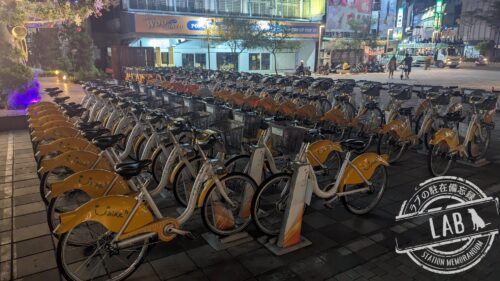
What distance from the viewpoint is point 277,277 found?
3.18 meters

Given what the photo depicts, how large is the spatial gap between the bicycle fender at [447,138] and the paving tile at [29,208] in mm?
5438

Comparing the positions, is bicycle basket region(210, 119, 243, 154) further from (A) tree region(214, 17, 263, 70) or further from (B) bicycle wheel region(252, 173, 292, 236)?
(A) tree region(214, 17, 263, 70)

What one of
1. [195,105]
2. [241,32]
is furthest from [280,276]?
[241,32]

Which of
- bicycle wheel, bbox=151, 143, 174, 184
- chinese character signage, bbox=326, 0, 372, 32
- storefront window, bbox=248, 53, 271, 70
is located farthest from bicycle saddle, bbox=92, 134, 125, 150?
chinese character signage, bbox=326, 0, 372, 32

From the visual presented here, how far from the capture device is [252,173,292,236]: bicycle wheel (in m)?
3.56

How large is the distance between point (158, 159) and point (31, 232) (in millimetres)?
1686

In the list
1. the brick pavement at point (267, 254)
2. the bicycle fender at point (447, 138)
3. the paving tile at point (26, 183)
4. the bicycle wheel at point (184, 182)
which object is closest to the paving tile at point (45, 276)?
the brick pavement at point (267, 254)

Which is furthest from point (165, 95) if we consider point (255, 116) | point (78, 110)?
point (255, 116)

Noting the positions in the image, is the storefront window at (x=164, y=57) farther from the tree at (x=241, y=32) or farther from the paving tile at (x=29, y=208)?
the paving tile at (x=29, y=208)

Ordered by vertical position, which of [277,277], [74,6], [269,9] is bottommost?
[277,277]

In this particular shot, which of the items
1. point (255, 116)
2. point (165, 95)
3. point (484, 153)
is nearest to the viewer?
point (255, 116)

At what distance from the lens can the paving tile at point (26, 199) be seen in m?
4.75

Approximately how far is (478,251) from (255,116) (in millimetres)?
3103

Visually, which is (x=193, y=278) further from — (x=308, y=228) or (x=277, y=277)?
(x=308, y=228)
